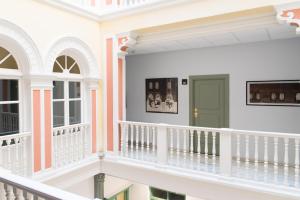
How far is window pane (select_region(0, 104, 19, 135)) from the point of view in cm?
419

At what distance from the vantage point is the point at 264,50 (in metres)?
5.27

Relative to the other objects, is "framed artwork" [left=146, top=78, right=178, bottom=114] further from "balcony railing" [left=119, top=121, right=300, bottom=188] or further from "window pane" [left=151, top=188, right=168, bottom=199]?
"window pane" [left=151, top=188, right=168, bottom=199]

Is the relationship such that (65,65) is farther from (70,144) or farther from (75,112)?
(70,144)

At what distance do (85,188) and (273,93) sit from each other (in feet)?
16.1

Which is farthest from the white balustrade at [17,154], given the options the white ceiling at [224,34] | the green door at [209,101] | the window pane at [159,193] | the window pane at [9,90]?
the window pane at [159,193]

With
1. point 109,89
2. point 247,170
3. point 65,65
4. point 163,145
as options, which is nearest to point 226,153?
point 247,170

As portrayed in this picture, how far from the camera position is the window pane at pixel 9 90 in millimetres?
3871

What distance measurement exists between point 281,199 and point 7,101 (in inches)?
186

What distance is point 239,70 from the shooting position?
559 cm

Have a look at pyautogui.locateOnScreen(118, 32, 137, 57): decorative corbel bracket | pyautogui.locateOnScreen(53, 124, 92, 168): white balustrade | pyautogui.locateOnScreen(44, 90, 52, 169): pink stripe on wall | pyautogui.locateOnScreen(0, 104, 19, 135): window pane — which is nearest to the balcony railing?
pyautogui.locateOnScreen(53, 124, 92, 168): white balustrade

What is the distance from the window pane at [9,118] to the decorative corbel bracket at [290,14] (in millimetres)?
4708

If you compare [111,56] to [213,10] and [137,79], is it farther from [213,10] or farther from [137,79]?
[213,10]

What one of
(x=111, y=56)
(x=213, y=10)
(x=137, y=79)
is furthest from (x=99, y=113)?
(x=213, y=10)

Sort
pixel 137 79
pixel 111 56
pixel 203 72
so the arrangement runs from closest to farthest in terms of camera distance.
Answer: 1. pixel 111 56
2. pixel 203 72
3. pixel 137 79
